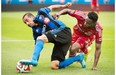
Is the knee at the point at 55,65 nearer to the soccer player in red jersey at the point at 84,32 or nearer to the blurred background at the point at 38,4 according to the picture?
the soccer player in red jersey at the point at 84,32

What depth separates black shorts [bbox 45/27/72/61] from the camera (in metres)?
7.50

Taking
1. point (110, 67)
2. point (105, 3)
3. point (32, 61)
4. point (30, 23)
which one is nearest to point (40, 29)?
point (30, 23)

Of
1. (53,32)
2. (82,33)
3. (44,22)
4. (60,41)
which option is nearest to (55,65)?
(60,41)

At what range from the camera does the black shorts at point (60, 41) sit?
7497mm

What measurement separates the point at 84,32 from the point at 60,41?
819 millimetres

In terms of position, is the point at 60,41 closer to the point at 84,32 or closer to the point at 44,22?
the point at 44,22

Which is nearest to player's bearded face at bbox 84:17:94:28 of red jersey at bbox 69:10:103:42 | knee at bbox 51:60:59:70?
red jersey at bbox 69:10:103:42

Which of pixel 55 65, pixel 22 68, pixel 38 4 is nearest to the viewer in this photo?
pixel 22 68

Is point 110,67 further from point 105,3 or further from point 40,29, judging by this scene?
point 105,3

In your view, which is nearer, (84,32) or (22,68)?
(22,68)

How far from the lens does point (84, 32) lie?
326 inches

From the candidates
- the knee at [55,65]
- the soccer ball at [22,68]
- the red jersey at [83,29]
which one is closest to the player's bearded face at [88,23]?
the red jersey at [83,29]

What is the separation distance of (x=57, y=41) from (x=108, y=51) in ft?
10.5

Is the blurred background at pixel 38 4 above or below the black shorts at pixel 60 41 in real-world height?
below
